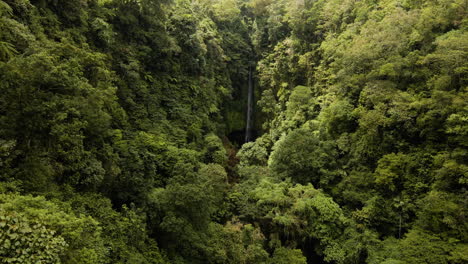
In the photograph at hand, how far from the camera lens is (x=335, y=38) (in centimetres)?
2631

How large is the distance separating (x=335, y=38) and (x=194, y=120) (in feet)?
47.0

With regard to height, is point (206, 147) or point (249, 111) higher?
point (249, 111)

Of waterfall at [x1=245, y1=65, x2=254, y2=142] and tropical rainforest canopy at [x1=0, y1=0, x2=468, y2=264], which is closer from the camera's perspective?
tropical rainforest canopy at [x1=0, y1=0, x2=468, y2=264]

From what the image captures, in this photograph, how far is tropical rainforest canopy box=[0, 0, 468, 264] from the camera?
8812 mm

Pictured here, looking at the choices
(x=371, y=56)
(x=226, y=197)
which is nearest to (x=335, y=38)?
(x=371, y=56)

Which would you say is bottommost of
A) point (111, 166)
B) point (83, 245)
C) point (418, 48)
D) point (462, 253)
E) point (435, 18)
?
point (462, 253)

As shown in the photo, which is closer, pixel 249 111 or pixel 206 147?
pixel 206 147

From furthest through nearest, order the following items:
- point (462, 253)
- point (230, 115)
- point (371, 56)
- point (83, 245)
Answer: point (230, 115), point (371, 56), point (462, 253), point (83, 245)

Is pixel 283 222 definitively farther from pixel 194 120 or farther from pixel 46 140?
pixel 46 140

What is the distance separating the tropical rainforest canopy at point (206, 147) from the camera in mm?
8812

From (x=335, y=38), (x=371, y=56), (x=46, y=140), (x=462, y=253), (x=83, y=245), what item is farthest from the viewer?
(x=335, y=38)

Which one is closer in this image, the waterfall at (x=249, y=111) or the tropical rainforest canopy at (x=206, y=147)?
the tropical rainforest canopy at (x=206, y=147)

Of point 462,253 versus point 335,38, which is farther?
point 335,38

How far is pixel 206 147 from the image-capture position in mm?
22234
